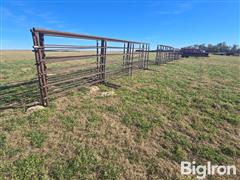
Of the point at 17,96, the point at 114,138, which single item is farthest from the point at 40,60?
the point at 114,138

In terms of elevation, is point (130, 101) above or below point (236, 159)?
above

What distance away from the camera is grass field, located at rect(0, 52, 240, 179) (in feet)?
7.02

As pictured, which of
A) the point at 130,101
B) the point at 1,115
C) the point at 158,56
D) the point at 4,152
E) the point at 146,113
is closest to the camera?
the point at 4,152

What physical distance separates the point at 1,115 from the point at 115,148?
9.09ft

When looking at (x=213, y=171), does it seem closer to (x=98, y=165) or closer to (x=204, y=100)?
(x=98, y=165)

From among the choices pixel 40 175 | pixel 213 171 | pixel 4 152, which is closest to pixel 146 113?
pixel 213 171

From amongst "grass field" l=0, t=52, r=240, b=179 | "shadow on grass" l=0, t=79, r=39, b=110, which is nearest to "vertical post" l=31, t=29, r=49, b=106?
"grass field" l=0, t=52, r=240, b=179

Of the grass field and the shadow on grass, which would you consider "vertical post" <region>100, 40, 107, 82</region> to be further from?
the shadow on grass

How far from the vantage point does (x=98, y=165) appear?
7.20ft

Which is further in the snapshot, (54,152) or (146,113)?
(146,113)

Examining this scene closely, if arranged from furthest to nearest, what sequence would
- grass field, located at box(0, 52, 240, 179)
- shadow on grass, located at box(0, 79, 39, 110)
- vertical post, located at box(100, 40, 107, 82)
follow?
vertical post, located at box(100, 40, 107, 82) → shadow on grass, located at box(0, 79, 39, 110) → grass field, located at box(0, 52, 240, 179)

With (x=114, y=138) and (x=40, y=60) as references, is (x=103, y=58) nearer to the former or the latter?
(x=40, y=60)

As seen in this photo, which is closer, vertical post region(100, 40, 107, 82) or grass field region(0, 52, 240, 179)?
grass field region(0, 52, 240, 179)

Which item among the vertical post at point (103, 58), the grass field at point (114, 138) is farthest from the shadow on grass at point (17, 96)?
the vertical post at point (103, 58)
